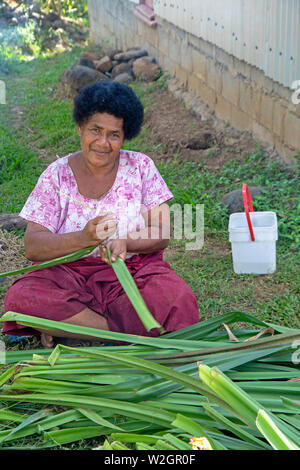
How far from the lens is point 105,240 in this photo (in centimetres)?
271

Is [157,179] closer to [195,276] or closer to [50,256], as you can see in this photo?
[50,256]

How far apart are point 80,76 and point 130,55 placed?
0.81m

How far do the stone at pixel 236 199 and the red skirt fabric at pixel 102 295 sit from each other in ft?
5.22

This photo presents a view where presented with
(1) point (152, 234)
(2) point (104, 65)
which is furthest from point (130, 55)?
(1) point (152, 234)

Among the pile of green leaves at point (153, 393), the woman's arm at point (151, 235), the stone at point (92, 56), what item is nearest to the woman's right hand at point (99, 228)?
the woman's arm at point (151, 235)

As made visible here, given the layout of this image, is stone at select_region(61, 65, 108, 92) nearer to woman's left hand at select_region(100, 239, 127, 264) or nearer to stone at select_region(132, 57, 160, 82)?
stone at select_region(132, 57, 160, 82)

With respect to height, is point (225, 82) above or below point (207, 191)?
above

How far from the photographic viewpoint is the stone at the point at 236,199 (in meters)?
4.46

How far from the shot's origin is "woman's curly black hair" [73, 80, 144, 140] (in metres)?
2.79

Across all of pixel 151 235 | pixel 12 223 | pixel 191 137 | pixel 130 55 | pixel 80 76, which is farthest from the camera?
pixel 130 55

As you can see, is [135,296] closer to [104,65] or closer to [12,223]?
[12,223]

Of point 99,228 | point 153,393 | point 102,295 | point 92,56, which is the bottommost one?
point 92,56
